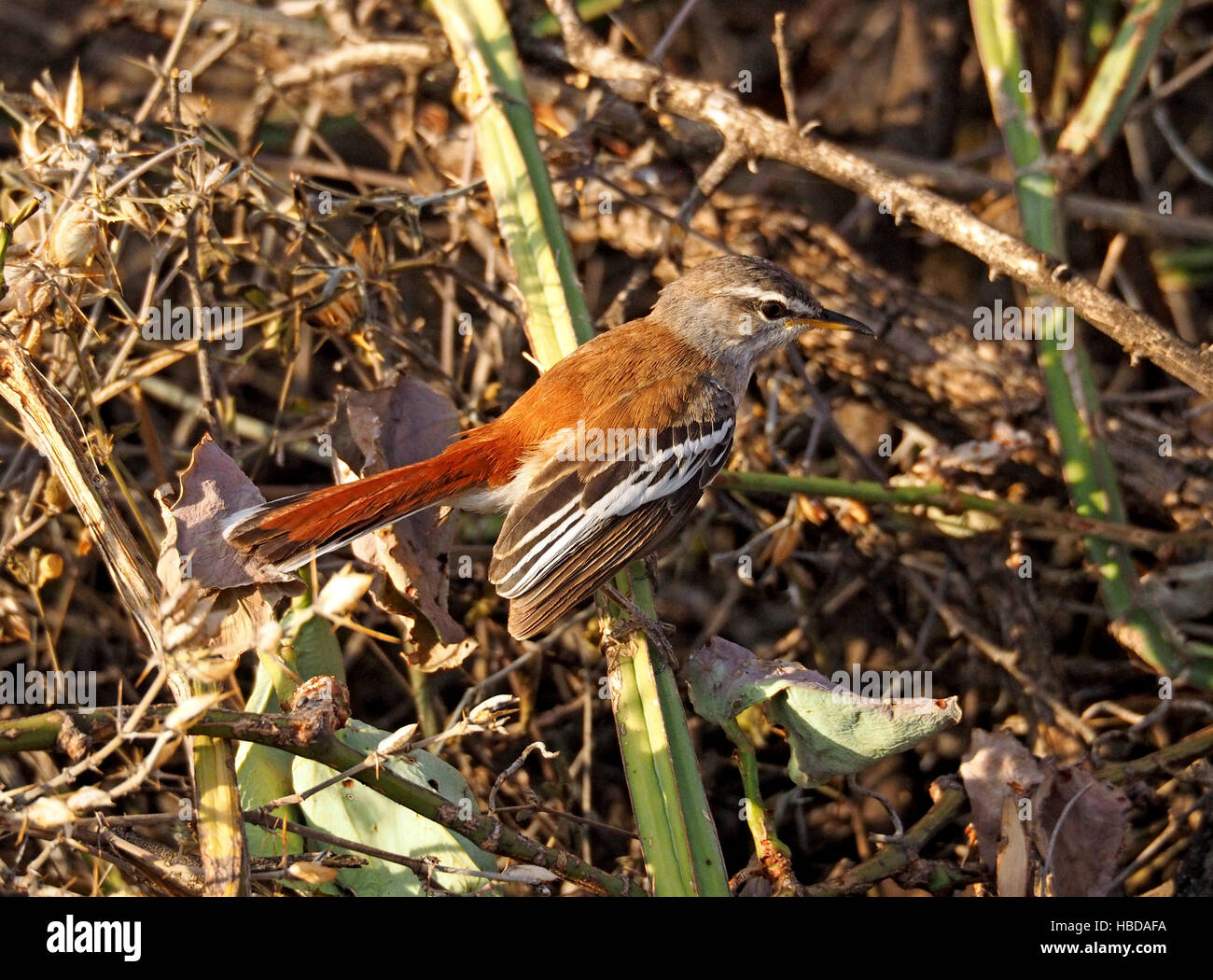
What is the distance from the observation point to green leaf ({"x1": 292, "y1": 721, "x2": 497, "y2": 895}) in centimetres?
269

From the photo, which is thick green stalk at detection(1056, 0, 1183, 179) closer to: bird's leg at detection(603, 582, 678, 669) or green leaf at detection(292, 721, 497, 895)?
bird's leg at detection(603, 582, 678, 669)

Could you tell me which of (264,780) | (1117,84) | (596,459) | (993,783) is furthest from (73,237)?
(1117,84)

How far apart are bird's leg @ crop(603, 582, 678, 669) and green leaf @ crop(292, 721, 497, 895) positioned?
0.62 metres

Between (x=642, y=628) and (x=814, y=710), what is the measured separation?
2.05ft

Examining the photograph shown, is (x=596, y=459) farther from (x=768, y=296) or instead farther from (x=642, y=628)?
(x=768, y=296)

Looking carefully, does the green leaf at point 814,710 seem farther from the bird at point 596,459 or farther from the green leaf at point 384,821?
the green leaf at point 384,821

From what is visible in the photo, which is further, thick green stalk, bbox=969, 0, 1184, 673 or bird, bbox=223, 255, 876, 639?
thick green stalk, bbox=969, 0, 1184, 673

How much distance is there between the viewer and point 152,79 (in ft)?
18.6

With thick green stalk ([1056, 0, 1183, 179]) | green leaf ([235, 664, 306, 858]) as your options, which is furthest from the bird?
thick green stalk ([1056, 0, 1183, 179])

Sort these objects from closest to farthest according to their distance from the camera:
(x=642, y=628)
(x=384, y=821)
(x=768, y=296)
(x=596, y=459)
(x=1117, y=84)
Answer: (x=384, y=821)
(x=642, y=628)
(x=596, y=459)
(x=768, y=296)
(x=1117, y=84)

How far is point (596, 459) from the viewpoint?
3.42 m

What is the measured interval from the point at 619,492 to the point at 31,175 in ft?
5.96

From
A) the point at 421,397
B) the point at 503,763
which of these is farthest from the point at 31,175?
the point at 503,763
